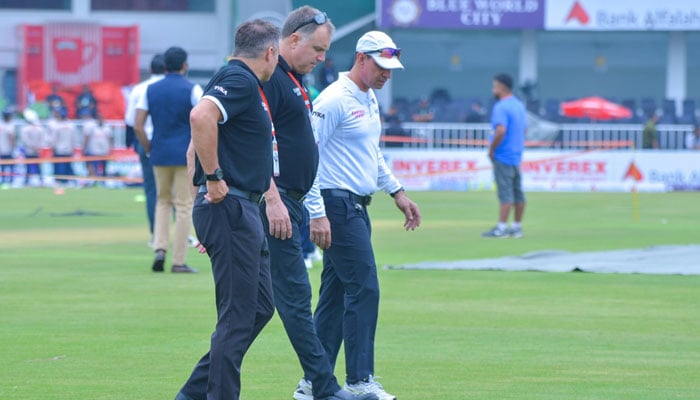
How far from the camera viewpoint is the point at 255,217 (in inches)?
279

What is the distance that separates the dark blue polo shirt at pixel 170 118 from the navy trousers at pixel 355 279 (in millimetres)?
6158

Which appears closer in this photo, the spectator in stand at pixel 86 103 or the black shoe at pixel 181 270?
the black shoe at pixel 181 270

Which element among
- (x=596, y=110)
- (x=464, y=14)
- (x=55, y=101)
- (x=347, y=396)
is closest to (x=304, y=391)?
(x=347, y=396)

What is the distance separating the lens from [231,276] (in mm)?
7012

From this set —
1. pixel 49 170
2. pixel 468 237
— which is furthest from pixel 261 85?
pixel 49 170

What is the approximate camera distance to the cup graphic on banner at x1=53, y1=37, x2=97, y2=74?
4856cm

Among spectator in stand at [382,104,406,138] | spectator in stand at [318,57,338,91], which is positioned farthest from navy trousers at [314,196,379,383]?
spectator in stand at [318,57,338,91]

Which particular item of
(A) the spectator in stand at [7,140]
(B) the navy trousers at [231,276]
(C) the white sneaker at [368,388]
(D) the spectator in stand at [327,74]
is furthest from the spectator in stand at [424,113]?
(B) the navy trousers at [231,276]

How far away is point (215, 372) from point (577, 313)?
16.9 ft

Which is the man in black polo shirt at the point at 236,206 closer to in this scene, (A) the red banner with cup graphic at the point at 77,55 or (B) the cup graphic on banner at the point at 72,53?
(A) the red banner with cup graphic at the point at 77,55

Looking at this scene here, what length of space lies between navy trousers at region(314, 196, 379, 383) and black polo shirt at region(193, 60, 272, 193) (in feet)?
3.48

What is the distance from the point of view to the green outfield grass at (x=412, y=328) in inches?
331

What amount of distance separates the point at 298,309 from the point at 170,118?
7.06 meters

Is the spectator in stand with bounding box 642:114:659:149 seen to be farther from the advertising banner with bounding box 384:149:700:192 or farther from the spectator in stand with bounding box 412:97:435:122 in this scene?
the spectator in stand with bounding box 412:97:435:122
